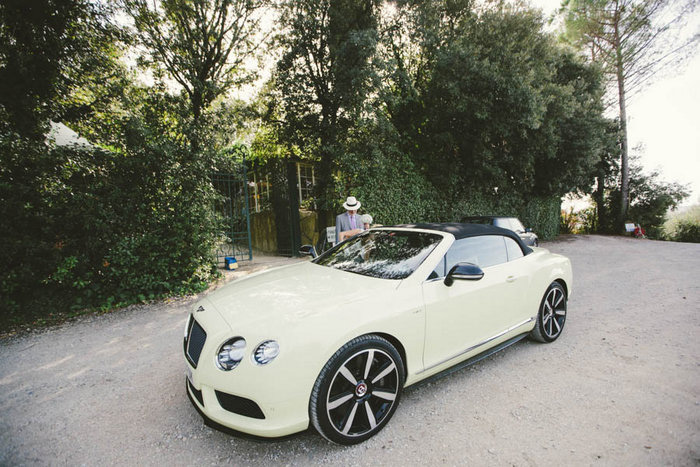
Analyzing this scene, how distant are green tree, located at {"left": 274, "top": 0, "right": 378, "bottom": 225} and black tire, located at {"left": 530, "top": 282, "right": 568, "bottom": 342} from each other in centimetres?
635

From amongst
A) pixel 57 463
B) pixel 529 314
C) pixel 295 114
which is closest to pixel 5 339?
pixel 57 463

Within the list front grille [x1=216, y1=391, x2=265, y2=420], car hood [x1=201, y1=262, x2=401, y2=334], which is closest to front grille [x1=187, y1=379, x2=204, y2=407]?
front grille [x1=216, y1=391, x2=265, y2=420]

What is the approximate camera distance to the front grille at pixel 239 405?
1781mm

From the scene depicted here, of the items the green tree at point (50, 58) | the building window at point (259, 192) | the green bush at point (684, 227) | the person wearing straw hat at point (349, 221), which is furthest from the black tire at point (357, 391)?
the green bush at point (684, 227)

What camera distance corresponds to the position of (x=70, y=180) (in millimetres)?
4688

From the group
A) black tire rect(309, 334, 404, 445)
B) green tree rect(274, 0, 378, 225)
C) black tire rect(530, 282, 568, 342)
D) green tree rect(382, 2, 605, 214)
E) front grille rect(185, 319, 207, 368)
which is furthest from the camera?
green tree rect(382, 2, 605, 214)

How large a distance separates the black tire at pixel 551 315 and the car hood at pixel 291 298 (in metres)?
2.22

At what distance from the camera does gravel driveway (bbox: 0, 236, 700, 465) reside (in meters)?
1.97

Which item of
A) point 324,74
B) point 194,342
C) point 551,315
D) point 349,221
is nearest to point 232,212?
point 349,221

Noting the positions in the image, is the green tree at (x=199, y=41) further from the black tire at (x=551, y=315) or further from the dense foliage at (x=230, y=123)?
the black tire at (x=551, y=315)

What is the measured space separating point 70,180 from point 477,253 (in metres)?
5.96

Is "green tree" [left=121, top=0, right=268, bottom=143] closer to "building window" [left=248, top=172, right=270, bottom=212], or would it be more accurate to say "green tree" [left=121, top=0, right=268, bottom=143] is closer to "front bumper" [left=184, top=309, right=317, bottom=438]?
"building window" [left=248, top=172, right=270, bottom=212]

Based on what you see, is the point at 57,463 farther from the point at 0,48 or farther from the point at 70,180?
the point at 0,48

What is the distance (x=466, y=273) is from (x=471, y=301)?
40 centimetres
